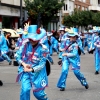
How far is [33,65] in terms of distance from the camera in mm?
6551

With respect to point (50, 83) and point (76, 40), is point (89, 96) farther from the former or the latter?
point (50, 83)

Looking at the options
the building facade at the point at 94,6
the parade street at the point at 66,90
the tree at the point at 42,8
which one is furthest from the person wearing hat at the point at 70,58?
the building facade at the point at 94,6

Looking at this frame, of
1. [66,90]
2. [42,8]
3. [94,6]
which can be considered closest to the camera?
[66,90]

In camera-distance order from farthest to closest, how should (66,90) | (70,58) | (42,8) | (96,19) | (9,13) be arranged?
(96,19) < (9,13) < (42,8) < (66,90) < (70,58)

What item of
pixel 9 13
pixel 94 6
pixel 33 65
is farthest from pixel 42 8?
pixel 94 6

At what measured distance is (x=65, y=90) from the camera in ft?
32.2

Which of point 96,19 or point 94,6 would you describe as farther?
point 94,6

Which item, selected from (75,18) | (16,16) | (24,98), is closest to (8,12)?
(16,16)

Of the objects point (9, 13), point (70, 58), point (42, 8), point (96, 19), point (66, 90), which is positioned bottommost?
point (66, 90)

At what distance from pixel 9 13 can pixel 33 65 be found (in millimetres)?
31919

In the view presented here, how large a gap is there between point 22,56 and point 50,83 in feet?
15.1

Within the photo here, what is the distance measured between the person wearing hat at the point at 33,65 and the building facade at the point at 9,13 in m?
29.4

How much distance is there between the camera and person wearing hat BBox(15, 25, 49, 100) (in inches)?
251

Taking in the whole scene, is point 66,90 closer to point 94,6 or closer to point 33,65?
point 33,65
